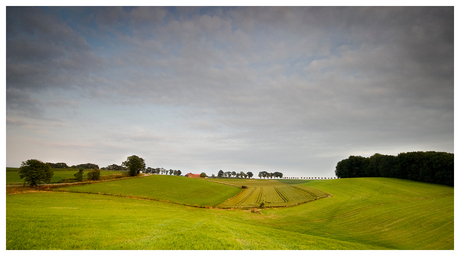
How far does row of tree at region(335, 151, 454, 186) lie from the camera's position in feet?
241

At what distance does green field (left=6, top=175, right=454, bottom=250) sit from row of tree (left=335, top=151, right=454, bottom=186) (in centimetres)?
720

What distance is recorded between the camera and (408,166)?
86.9 meters

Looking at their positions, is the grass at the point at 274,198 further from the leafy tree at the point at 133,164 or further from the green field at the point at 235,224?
the leafy tree at the point at 133,164

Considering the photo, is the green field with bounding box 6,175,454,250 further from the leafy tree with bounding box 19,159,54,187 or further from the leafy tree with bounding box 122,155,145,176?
the leafy tree with bounding box 122,155,145,176

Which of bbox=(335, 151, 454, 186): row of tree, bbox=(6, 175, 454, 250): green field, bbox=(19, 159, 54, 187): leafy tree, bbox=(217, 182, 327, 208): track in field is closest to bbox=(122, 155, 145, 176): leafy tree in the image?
bbox=(19, 159, 54, 187): leafy tree

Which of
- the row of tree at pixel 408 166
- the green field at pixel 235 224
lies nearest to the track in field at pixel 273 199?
the green field at pixel 235 224

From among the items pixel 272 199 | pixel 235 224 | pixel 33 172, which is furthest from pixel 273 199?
pixel 33 172

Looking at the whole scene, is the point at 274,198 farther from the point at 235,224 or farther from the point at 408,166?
the point at 408,166

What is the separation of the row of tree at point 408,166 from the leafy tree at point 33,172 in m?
122

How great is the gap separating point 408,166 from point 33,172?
127856 millimetres

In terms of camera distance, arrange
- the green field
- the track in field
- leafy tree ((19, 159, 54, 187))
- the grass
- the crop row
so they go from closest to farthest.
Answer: the green field < leafy tree ((19, 159, 54, 187)) < the track in field < the grass < the crop row

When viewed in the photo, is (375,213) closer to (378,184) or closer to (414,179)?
(378,184)

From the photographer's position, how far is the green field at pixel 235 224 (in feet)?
45.4

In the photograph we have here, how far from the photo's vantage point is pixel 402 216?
39.5 m
